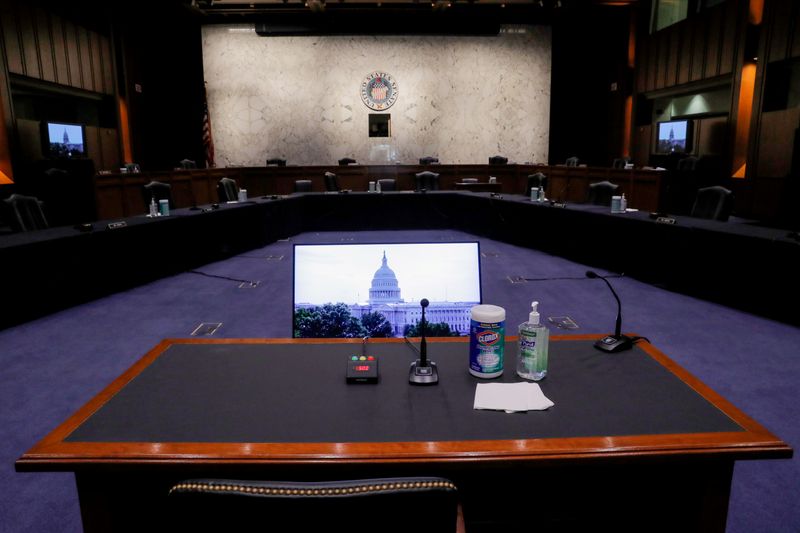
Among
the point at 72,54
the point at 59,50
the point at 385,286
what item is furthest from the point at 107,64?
the point at 385,286

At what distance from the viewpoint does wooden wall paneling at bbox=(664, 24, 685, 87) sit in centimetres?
959

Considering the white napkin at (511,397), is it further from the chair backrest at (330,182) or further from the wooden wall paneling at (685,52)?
the wooden wall paneling at (685,52)

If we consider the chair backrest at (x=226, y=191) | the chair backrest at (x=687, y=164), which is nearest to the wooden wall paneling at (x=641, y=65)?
the chair backrest at (x=687, y=164)

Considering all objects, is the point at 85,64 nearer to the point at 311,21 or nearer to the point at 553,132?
the point at 311,21

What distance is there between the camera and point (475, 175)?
1064 cm

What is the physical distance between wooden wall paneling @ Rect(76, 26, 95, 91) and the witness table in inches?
414

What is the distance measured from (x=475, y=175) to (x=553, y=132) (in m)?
2.86

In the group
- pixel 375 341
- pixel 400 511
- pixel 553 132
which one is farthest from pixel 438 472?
pixel 553 132

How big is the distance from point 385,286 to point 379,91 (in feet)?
36.1

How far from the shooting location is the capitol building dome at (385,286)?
5.45 feet

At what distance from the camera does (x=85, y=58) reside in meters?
9.71

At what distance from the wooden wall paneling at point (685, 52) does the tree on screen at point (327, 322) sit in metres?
10.1

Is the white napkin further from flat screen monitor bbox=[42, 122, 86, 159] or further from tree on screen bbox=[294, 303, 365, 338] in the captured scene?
A: flat screen monitor bbox=[42, 122, 86, 159]

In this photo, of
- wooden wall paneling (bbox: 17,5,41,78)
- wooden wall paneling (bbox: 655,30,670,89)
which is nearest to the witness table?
wooden wall paneling (bbox: 17,5,41,78)
